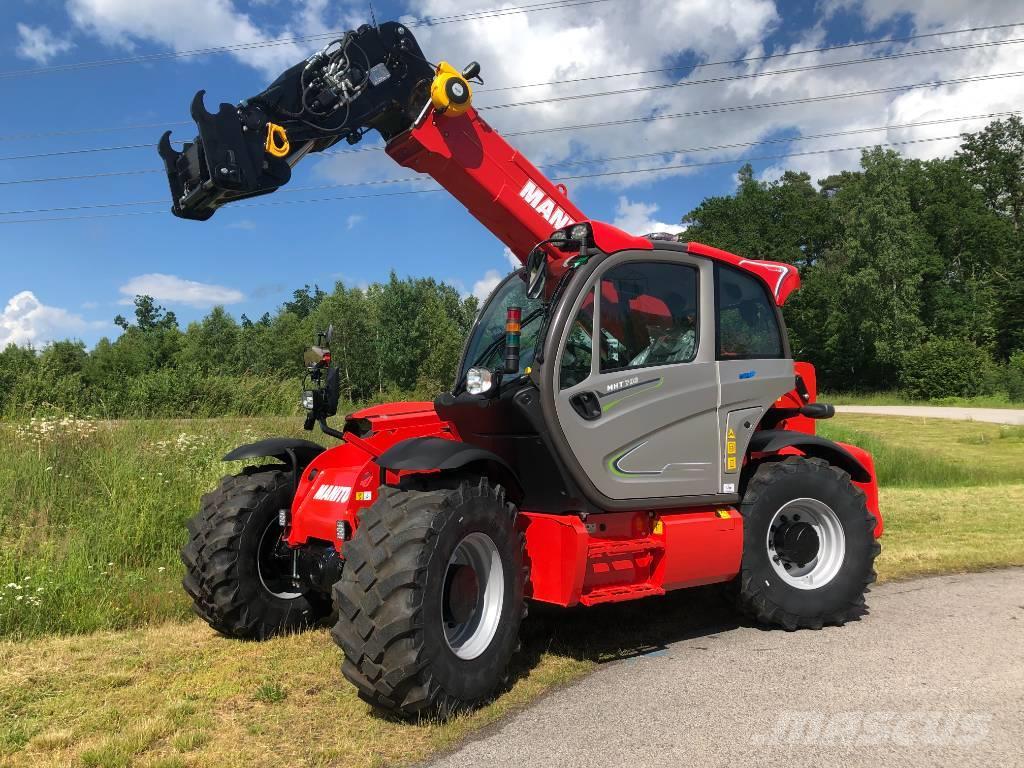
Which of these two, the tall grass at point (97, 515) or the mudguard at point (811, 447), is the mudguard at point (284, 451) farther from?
the mudguard at point (811, 447)

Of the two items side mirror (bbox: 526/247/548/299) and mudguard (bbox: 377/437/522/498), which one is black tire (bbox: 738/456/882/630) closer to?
mudguard (bbox: 377/437/522/498)

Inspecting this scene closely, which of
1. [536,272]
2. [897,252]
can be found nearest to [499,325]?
[536,272]

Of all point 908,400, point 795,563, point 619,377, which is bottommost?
point 795,563

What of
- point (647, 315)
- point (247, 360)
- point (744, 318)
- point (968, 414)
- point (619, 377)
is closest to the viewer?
point (619, 377)

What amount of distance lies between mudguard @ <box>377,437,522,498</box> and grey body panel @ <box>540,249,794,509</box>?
0.49 m

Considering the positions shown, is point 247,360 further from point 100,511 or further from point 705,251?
point 705,251

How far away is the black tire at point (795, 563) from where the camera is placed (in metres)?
5.37

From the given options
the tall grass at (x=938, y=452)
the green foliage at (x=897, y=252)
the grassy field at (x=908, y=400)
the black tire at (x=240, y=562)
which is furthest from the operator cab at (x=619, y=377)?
the green foliage at (x=897, y=252)

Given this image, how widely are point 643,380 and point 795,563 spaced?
2002 mm

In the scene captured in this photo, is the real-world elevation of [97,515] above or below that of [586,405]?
below

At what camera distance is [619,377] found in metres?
4.79

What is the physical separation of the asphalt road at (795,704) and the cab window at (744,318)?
1987 mm

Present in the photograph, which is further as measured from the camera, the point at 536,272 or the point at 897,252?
the point at 897,252

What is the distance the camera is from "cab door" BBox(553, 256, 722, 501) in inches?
183
